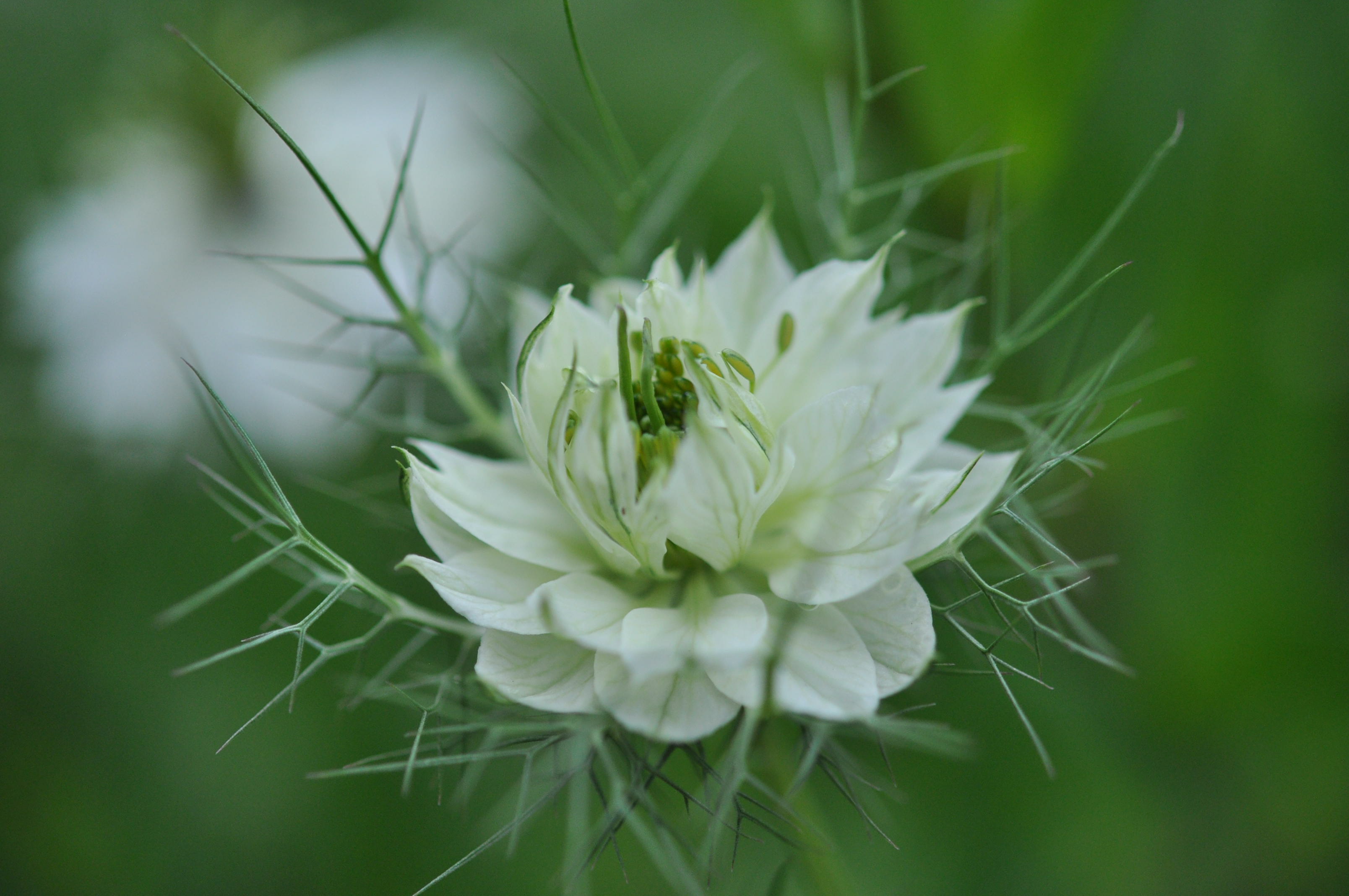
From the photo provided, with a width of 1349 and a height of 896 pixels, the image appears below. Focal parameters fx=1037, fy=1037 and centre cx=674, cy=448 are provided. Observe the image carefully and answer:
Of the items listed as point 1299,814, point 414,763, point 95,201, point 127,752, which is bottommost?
point 1299,814

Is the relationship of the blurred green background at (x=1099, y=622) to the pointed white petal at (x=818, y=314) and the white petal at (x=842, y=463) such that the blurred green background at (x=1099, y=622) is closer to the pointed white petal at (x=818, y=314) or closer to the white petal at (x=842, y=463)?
the pointed white petal at (x=818, y=314)

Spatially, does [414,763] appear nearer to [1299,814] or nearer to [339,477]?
[339,477]

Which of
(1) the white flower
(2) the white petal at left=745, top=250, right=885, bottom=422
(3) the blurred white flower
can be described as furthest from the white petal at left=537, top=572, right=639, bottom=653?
(3) the blurred white flower

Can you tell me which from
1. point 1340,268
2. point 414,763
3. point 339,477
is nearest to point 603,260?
point 414,763

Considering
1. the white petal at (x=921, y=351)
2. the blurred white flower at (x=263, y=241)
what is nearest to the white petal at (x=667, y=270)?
the white petal at (x=921, y=351)

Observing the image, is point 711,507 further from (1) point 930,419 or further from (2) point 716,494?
(1) point 930,419

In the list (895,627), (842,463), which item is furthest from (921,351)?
(895,627)
